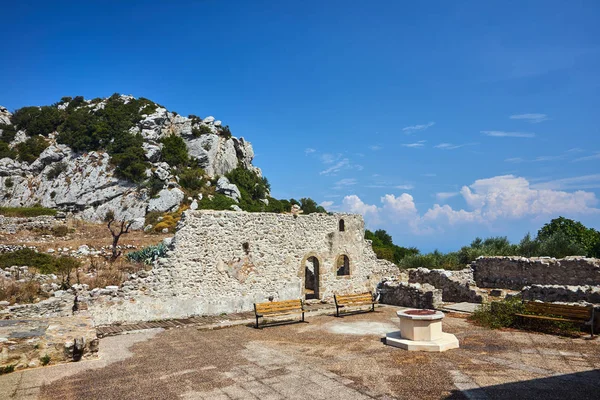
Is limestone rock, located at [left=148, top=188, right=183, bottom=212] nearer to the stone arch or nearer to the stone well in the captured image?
the stone arch

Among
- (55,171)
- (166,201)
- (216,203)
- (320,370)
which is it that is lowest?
(320,370)

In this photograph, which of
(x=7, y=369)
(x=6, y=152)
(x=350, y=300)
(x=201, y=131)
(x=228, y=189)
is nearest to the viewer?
(x=7, y=369)

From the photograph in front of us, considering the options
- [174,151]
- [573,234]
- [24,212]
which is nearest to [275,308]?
[573,234]

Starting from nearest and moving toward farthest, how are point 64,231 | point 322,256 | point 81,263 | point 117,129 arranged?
point 322,256, point 81,263, point 64,231, point 117,129

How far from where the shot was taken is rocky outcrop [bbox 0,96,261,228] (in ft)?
145

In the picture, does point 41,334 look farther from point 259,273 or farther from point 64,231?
point 64,231

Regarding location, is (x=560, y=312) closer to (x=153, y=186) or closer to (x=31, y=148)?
(x=153, y=186)

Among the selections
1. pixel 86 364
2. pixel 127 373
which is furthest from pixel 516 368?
pixel 86 364

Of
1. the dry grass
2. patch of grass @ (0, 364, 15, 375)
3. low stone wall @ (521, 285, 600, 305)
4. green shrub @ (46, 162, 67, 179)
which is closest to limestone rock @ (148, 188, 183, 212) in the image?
green shrub @ (46, 162, 67, 179)

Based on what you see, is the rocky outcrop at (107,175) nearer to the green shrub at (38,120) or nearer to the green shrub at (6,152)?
the green shrub at (6,152)

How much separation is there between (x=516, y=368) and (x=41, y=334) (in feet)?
30.6

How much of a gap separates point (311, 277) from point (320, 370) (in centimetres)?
1274

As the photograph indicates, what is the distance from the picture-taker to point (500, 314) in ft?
35.7

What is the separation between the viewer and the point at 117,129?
5353 centimetres
